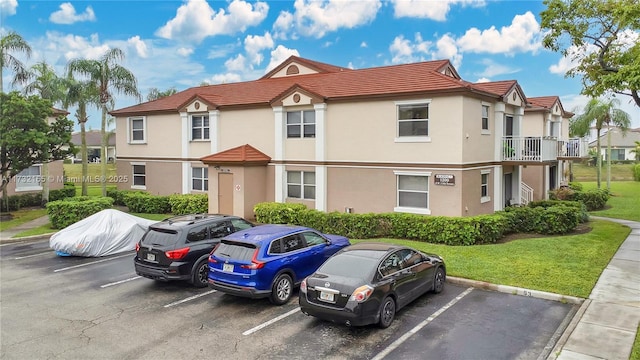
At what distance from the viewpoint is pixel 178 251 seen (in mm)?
11141

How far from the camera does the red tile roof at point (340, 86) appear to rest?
707 inches

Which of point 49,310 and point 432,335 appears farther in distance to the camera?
point 49,310

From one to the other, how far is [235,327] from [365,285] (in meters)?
2.87

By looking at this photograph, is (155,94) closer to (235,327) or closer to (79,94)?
(79,94)

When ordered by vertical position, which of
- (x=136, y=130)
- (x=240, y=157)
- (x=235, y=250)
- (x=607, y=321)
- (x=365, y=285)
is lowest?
(x=607, y=321)

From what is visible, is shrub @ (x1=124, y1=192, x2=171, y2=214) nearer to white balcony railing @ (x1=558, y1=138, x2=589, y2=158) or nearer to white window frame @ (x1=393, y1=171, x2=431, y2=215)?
white window frame @ (x1=393, y1=171, x2=431, y2=215)

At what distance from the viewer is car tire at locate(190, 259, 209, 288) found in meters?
11.4

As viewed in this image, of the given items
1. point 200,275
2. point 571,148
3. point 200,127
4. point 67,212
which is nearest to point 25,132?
point 67,212

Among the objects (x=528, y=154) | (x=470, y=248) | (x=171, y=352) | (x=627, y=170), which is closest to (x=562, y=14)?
(x=528, y=154)

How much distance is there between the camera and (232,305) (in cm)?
1027

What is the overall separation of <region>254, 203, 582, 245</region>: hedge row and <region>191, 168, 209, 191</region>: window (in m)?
7.20

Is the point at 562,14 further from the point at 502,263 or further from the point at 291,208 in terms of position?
the point at 291,208

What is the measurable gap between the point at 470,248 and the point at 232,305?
872 centimetres

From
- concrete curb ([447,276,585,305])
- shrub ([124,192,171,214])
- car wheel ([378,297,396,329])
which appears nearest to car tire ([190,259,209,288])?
car wheel ([378,297,396,329])
